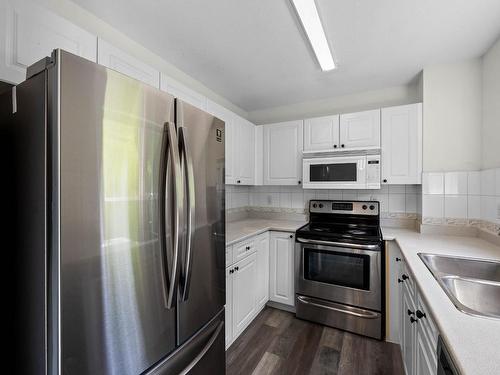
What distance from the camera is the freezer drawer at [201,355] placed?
96cm

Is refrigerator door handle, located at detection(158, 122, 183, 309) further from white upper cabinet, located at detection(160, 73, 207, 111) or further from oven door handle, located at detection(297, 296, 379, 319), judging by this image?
oven door handle, located at detection(297, 296, 379, 319)

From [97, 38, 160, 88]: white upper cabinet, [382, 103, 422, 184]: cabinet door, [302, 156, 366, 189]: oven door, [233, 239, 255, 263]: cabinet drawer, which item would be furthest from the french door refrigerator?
[382, 103, 422, 184]: cabinet door

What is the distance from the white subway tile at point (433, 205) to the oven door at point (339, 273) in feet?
2.16

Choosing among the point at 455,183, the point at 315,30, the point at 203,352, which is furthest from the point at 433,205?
the point at 203,352

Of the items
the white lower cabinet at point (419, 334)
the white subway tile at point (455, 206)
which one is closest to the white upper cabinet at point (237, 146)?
the white lower cabinet at point (419, 334)

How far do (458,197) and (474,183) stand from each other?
0.16 m

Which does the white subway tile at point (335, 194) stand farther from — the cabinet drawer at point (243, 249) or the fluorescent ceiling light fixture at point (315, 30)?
the fluorescent ceiling light fixture at point (315, 30)

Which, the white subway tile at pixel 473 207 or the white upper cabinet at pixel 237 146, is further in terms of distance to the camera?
the white upper cabinet at pixel 237 146

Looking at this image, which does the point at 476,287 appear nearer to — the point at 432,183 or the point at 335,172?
the point at 432,183

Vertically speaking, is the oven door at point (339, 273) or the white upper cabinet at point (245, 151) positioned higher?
the white upper cabinet at point (245, 151)

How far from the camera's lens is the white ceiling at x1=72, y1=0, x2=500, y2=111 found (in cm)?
144

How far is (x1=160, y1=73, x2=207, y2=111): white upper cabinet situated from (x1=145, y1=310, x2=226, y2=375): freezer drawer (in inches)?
62.5

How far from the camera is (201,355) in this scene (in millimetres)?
1118

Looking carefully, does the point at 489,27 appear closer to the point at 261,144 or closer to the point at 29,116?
the point at 261,144
